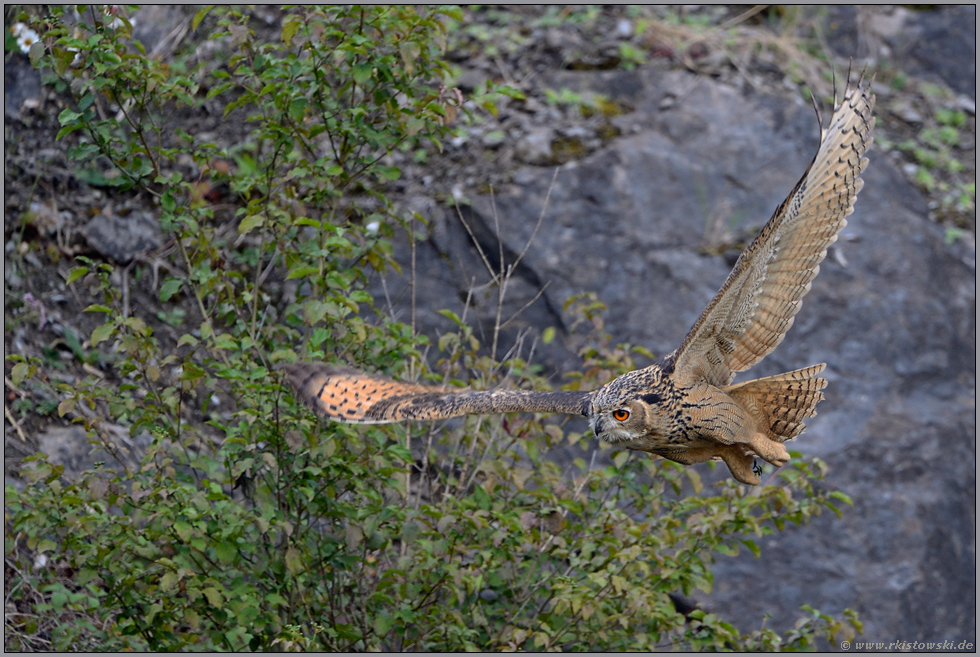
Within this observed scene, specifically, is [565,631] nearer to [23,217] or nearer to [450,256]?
[450,256]

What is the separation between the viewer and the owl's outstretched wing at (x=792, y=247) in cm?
401

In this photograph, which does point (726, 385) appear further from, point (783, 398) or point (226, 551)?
point (226, 551)

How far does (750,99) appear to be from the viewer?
9.51m

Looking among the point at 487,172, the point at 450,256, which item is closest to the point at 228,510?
the point at 450,256

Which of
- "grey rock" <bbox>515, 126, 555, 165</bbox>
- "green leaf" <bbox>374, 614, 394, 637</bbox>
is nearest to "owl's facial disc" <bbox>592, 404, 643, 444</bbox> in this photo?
"green leaf" <bbox>374, 614, 394, 637</bbox>

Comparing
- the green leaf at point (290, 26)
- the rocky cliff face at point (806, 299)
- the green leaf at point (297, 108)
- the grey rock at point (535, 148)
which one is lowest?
the rocky cliff face at point (806, 299)

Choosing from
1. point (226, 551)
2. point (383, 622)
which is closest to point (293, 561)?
point (226, 551)

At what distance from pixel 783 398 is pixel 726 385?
0.93ft

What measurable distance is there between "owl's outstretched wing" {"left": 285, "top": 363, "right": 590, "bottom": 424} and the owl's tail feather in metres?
0.83

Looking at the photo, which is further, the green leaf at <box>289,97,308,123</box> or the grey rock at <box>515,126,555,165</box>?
the grey rock at <box>515,126,555,165</box>

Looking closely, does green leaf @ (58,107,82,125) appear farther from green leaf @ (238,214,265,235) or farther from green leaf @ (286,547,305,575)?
green leaf @ (286,547,305,575)

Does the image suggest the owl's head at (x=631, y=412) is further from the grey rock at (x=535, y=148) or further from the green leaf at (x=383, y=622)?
the grey rock at (x=535, y=148)

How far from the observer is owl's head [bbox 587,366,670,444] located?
14.5ft

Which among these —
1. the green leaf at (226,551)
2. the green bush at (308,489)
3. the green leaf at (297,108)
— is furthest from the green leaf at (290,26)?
the green leaf at (226,551)
